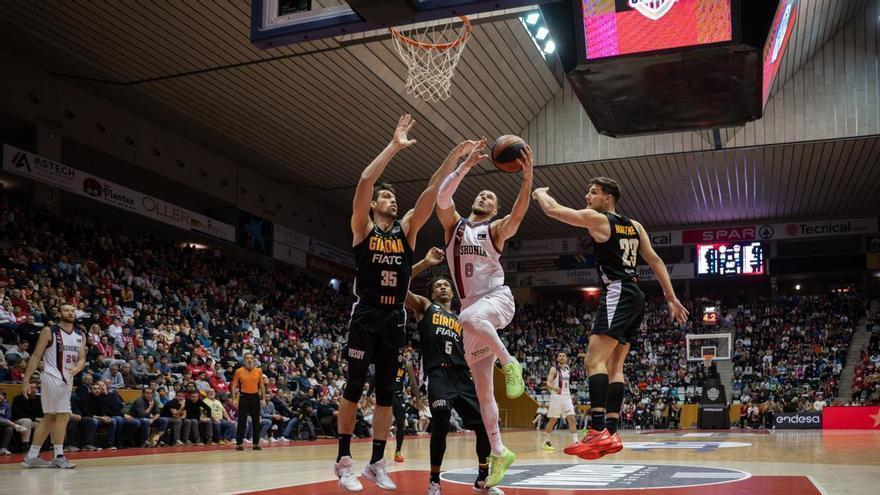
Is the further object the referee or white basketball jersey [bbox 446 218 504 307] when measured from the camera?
the referee

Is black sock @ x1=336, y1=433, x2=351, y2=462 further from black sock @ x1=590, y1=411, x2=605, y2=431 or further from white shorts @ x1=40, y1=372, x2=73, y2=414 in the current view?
white shorts @ x1=40, y1=372, x2=73, y2=414

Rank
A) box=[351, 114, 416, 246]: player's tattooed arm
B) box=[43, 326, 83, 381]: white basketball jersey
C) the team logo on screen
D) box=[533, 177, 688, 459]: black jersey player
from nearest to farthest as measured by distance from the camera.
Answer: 1. box=[351, 114, 416, 246]: player's tattooed arm
2. box=[533, 177, 688, 459]: black jersey player
3. box=[43, 326, 83, 381]: white basketball jersey
4. the team logo on screen

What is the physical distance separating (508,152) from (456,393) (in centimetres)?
184

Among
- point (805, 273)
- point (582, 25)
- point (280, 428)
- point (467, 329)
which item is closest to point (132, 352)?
point (280, 428)

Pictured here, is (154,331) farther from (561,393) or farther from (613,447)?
(613,447)

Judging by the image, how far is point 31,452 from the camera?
28.9 ft

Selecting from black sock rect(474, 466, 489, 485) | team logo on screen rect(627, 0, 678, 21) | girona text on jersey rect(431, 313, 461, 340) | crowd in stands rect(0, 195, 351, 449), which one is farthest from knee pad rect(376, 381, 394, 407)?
crowd in stands rect(0, 195, 351, 449)

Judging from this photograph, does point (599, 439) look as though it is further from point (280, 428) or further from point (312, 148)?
point (312, 148)

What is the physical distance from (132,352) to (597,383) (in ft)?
39.4

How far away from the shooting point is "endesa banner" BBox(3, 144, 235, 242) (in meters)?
18.3

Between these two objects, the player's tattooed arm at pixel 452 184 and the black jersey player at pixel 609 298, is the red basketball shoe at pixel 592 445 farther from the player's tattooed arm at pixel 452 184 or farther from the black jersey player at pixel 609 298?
the player's tattooed arm at pixel 452 184

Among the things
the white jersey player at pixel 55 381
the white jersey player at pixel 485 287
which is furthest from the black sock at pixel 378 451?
the white jersey player at pixel 55 381

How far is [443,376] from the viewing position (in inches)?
240

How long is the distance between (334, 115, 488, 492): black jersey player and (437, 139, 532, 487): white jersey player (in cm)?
26
